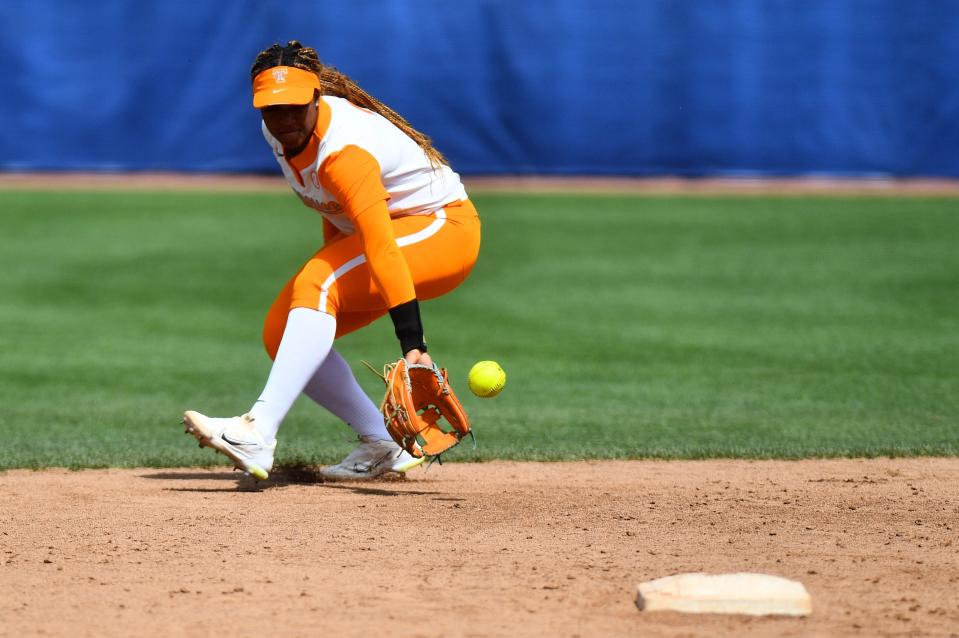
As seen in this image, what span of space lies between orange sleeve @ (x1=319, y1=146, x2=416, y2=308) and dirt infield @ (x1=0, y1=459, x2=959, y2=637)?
28.5 inches

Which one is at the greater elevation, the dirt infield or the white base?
the white base

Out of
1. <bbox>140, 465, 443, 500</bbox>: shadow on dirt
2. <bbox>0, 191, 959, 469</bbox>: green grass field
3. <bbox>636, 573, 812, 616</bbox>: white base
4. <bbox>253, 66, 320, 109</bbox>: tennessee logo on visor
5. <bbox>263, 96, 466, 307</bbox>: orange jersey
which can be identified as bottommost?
<bbox>0, 191, 959, 469</bbox>: green grass field

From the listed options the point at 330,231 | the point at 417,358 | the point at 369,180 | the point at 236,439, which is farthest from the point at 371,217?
the point at 236,439

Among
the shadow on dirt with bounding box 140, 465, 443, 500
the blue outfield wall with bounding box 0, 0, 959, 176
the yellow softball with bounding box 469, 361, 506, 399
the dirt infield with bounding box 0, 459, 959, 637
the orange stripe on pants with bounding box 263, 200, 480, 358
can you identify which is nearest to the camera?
the dirt infield with bounding box 0, 459, 959, 637

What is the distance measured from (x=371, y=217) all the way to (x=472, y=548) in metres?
1.11

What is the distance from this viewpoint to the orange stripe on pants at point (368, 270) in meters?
4.56

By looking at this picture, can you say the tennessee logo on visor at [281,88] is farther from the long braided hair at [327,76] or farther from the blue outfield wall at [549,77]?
the blue outfield wall at [549,77]

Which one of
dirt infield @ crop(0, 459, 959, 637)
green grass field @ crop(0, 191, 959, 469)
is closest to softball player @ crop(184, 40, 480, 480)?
dirt infield @ crop(0, 459, 959, 637)

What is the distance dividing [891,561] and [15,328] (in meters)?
6.71

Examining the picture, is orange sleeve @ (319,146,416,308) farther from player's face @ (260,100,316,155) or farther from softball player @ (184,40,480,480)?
player's face @ (260,100,316,155)

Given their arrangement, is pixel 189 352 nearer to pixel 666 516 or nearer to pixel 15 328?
pixel 15 328

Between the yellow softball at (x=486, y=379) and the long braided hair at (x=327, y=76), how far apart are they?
727 mm

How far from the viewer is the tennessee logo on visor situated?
4.30 m

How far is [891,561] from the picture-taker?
148 inches
